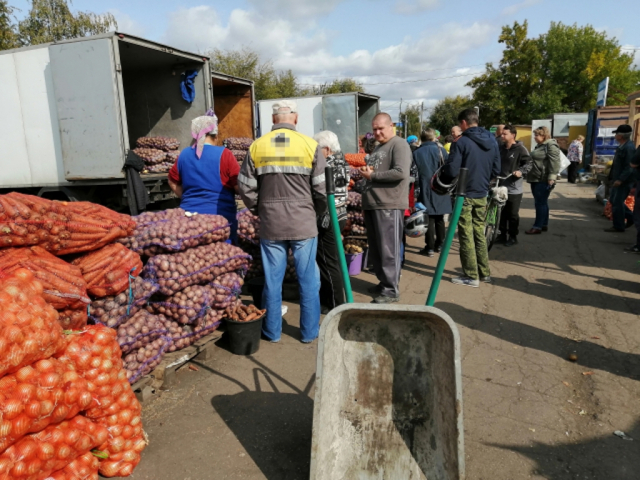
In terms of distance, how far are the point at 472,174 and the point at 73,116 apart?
5.79 metres

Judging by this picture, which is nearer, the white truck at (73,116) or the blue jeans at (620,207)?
the white truck at (73,116)

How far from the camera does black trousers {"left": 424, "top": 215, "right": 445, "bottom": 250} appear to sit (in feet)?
25.8

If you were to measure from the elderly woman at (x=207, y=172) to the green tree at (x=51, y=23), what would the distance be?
2071 centimetres

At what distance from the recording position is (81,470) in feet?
8.57

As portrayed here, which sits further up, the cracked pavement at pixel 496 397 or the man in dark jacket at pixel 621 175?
the man in dark jacket at pixel 621 175

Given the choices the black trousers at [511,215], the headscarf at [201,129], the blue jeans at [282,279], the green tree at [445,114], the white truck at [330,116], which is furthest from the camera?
the green tree at [445,114]

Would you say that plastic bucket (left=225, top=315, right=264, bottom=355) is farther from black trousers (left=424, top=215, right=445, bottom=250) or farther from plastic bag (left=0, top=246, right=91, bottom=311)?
black trousers (left=424, top=215, right=445, bottom=250)

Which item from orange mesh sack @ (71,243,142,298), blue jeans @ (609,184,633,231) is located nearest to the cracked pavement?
orange mesh sack @ (71,243,142,298)

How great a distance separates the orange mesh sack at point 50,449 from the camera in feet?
7.41

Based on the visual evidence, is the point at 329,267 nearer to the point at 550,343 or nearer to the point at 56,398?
the point at 550,343

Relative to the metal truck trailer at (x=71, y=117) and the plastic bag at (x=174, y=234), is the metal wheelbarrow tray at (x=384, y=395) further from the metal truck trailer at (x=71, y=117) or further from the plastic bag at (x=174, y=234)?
the metal truck trailer at (x=71, y=117)

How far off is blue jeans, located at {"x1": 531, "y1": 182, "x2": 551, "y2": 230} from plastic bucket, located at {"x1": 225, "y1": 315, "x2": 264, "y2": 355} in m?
7.08

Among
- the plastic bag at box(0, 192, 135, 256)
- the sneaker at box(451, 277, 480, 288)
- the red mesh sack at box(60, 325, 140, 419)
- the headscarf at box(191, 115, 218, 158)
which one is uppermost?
the headscarf at box(191, 115, 218, 158)

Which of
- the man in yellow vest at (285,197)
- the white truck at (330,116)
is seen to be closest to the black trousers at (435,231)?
the man in yellow vest at (285,197)
